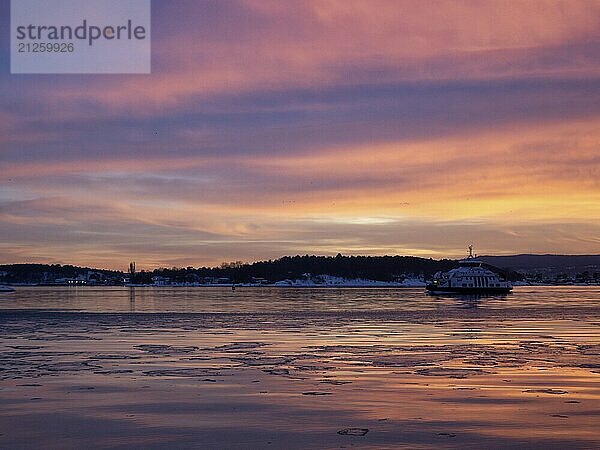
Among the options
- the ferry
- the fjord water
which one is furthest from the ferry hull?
the fjord water

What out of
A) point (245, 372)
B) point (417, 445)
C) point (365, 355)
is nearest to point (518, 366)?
point (365, 355)

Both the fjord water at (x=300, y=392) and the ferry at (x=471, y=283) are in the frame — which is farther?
the ferry at (x=471, y=283)

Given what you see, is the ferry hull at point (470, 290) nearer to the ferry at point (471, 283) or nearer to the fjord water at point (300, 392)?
the ferry at point (471, 283)

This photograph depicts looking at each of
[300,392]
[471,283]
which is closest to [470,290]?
[471,283]

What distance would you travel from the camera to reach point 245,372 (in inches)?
701

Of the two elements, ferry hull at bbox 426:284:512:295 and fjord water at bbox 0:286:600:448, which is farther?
ferry hull at bbox 426:284:512:295

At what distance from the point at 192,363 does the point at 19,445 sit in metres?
9.07

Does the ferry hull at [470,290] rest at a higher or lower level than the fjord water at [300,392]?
higher

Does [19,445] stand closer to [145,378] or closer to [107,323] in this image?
[145,378]

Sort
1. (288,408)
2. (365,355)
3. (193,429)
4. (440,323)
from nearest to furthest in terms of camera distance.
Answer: (193,429) < (288,408) < (365,355) < (440,323)

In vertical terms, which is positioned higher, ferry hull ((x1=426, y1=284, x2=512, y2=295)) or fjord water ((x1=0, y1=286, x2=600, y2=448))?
ferry hull ((x1=426, y1=284, x2=512, y2=295))

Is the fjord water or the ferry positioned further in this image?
the ferry

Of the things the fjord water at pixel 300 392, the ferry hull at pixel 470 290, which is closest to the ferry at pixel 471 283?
the ferry hull at pixel 470 290

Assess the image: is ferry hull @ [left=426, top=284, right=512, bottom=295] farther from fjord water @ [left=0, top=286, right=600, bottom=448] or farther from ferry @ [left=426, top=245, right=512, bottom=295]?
fjord water @ [left=0, top=286, right=600, bottom=448]
